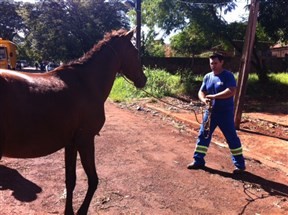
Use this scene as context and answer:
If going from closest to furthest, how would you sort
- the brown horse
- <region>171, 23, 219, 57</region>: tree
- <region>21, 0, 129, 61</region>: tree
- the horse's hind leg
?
the brown horse → the horse's hind leg → <region>171, 23, 219, 57</region>: tree → <region>21, 0, 129, 61</region>: tree

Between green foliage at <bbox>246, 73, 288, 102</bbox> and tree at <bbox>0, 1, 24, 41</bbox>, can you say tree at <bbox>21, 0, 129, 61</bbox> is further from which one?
green foliage at <bbox>246, 73, 288, 102</bbox>

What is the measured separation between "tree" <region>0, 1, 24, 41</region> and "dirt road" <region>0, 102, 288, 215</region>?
5713 cm

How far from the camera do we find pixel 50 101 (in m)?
3.54

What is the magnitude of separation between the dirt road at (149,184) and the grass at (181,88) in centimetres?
837

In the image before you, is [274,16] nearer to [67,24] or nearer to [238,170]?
[238,170]

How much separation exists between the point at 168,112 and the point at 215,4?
24.4ft

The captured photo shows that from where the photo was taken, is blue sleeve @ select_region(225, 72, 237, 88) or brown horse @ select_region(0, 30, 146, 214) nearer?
brown horse @ select_region(0, 30, 146, 214)

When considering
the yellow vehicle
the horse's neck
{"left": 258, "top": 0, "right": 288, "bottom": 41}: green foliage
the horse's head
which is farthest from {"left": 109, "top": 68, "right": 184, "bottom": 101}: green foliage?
the horse's neck

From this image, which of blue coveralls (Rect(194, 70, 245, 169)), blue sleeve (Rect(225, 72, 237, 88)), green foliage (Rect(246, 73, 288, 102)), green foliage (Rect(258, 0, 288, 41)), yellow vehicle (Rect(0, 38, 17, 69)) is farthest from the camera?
yellow vehicle (Rect(0, 38, 17, 69))

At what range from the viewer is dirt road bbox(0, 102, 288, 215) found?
14.9 feet

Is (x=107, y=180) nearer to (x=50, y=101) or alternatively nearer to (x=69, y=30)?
(x=50, y=101)

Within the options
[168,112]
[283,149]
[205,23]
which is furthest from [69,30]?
[283,149]

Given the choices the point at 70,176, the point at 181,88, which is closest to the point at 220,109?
the point at 70,176

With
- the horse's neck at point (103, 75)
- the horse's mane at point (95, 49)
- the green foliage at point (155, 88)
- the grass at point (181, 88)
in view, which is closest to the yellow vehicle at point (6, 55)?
the grass at point (181, 88)
